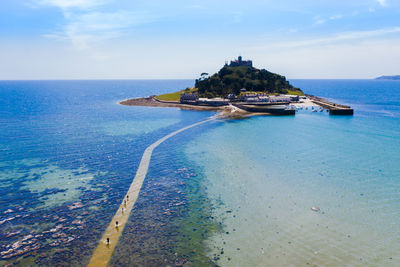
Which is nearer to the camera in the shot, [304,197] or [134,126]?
[304,197]

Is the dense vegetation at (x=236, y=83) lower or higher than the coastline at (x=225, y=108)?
higher

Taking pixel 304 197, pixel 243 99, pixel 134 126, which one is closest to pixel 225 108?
pixel 243 99

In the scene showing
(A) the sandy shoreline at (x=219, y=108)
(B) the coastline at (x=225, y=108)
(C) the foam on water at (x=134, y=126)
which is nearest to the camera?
(C) the foam on water at (x=134, y=126)

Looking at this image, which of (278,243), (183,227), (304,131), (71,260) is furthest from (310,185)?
(304,131)

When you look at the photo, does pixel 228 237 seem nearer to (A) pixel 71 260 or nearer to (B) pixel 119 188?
(A) pixel 71 260

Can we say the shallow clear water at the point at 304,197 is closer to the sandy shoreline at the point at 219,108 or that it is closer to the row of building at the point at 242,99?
the sandy shoreline at the point at 219,108

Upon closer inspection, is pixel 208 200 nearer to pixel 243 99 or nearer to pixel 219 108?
pixel 219 108

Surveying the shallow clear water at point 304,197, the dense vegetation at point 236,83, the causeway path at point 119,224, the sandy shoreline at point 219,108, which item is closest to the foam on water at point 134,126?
the shallow clear water at point 304,197
